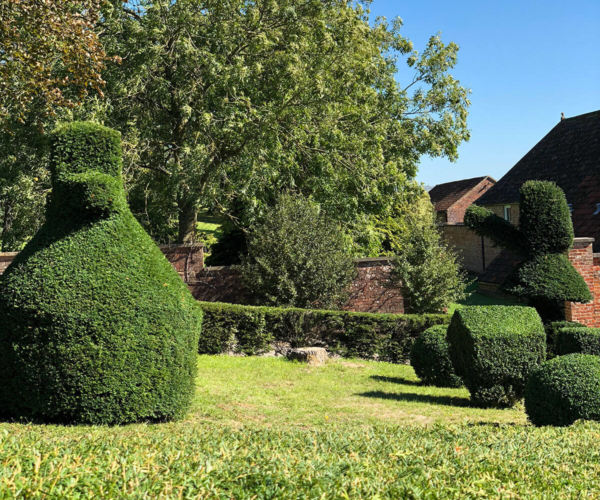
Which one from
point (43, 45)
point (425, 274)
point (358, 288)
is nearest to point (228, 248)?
point (358, 288)

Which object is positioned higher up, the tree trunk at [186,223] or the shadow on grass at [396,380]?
the tree trunk at [186,223]

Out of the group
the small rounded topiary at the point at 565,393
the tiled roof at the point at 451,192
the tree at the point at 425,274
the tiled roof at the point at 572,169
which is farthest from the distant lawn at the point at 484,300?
the tiled roof at the point at 451,192

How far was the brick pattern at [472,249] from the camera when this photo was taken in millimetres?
28562

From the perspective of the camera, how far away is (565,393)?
699 cm

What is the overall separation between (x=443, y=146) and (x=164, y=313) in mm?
20344

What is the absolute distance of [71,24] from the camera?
12703 mm

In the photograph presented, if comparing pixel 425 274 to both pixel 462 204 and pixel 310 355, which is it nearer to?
pixel 310 355

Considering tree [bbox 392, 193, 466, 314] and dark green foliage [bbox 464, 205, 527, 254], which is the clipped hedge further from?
tree [bbox 392, 193, 466, 314]

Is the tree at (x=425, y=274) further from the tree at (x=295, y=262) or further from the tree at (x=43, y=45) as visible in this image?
the tree at (x=43, y=45)

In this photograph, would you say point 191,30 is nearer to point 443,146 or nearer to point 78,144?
point 78,144

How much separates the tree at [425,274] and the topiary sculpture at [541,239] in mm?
4952

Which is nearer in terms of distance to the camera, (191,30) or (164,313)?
(164,313)

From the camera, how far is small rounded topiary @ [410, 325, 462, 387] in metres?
10.8

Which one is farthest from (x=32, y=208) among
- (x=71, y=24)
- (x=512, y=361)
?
(x=512, y=361)
